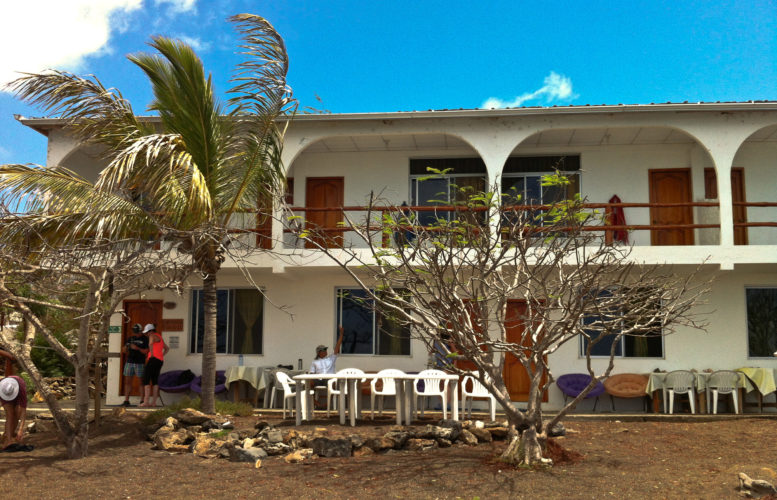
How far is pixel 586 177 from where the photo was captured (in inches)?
565

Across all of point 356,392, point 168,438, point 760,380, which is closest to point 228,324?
point 356,392

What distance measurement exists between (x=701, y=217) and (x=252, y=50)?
9.05 metres

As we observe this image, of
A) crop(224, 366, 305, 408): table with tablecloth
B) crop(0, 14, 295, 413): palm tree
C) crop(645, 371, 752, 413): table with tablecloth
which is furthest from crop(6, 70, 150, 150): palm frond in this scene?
crop(645, 371, 752, 413): table with tablecloth

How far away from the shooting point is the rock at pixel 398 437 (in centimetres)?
872

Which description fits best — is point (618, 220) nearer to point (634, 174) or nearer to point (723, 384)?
point (634, 174)

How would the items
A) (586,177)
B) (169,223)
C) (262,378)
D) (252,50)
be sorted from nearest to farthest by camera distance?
(169,223)
(252,50)
(262,378)
(586,177)

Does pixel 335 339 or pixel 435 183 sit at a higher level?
pixel 435 183

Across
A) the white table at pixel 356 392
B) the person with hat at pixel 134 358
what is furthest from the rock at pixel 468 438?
the person with hat at pixel 134 358

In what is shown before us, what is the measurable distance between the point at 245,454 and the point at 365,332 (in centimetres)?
619

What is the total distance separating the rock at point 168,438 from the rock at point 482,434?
3.75 meters

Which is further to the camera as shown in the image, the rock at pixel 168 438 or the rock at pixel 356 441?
the rock at pixel 168 438

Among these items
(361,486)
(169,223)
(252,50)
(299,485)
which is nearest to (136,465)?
(299,485)

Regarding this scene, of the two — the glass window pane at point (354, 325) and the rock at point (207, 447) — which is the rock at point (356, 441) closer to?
the rock at point (207, 447)

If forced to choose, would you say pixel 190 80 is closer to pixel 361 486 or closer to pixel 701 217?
pixel 361 486
